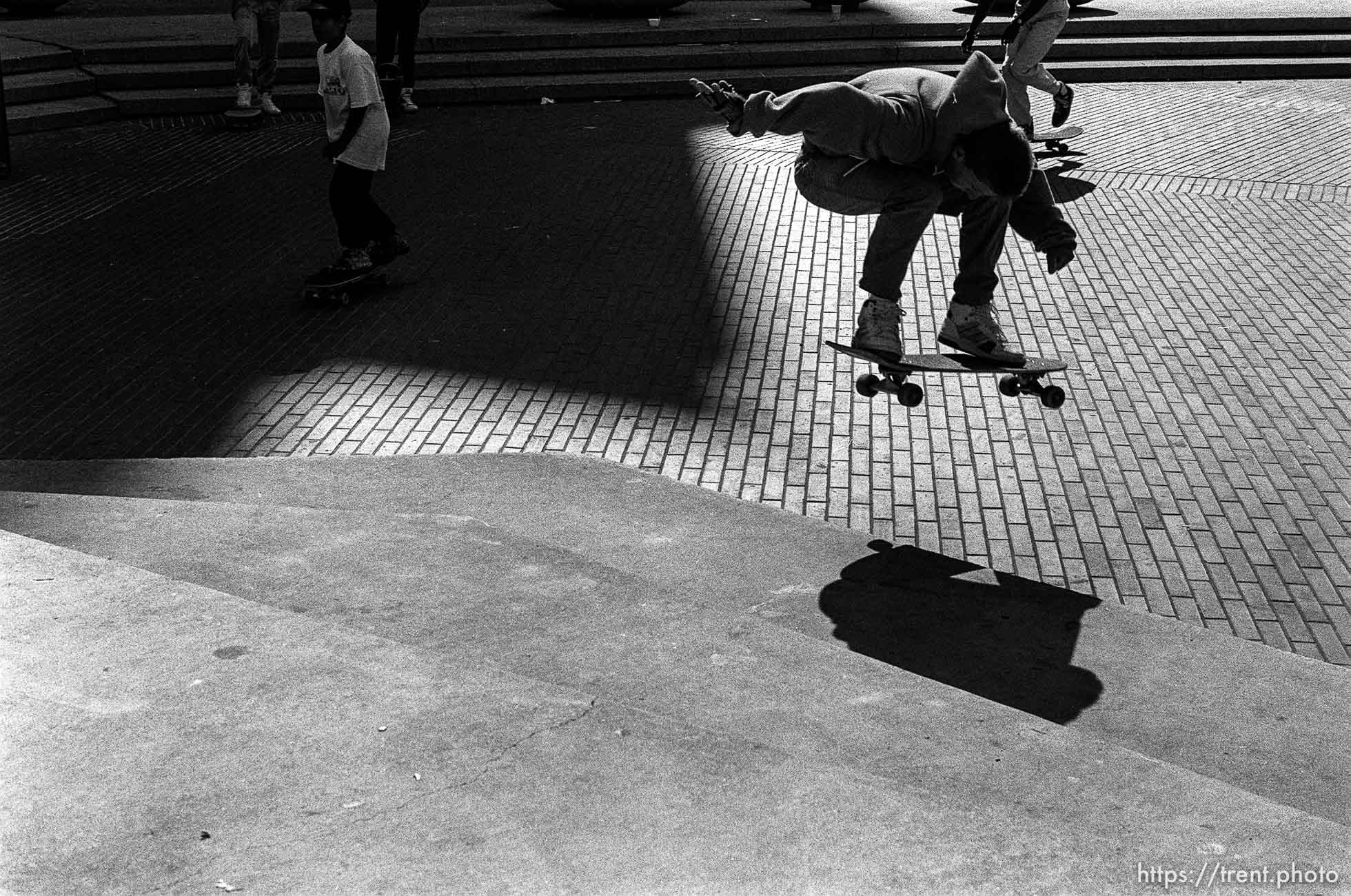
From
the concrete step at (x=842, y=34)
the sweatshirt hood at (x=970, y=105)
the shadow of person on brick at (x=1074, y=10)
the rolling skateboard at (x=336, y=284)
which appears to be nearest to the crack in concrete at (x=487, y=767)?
the sweatshirt hood at (x=970, y=105)

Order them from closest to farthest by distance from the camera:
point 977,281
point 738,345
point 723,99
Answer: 1. point 723,99
2. point 977,281
3. point 738,345

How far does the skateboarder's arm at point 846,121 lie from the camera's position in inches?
225

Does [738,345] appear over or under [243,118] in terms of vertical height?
over

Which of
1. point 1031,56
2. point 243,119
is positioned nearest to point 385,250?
point 243,119

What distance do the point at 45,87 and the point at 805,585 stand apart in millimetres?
12876

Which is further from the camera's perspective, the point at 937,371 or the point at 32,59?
the point at 32,59

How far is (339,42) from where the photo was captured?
9023 mm

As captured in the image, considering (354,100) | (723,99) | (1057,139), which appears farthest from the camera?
(1057,139)

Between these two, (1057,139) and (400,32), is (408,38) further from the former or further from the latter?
(1057,139)

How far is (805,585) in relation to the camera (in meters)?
5.55

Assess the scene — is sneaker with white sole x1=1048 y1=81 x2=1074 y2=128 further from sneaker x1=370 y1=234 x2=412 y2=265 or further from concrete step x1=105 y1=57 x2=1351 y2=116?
sneaker x1=370 y1=234 x2=412 y2=265

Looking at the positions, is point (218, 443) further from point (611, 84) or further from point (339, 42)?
point (611, 84)

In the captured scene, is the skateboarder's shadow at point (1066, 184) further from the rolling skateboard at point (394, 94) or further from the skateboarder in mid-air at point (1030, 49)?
the rolling skateboard at point (394, 94)

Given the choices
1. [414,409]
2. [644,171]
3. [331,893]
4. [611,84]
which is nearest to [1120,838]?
[331,893]
